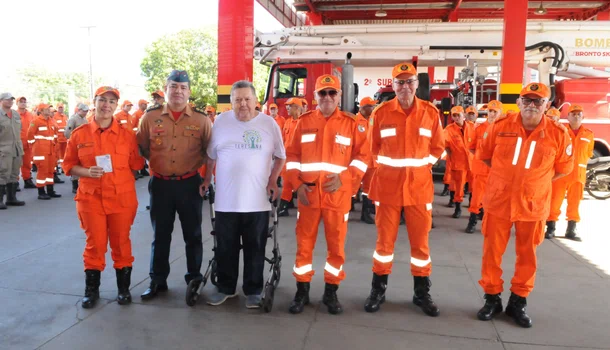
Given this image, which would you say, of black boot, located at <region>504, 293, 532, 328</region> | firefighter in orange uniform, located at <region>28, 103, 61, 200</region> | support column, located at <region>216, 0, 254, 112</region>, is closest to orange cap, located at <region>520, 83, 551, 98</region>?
black boot, located at <region>504, 293, 532, 328</region>

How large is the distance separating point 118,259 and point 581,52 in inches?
422

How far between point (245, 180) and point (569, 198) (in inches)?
210

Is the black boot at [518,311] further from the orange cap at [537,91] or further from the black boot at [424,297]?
the orange cap at [537,91]

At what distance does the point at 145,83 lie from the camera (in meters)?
35.0

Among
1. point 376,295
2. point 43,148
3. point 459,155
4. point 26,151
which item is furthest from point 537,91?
point 26,151

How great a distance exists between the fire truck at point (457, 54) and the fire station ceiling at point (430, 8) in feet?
21.2

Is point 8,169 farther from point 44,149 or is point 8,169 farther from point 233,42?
point 233,42

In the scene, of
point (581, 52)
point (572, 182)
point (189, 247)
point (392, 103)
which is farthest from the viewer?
point (581, 52)

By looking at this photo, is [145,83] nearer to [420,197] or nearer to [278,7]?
[278,7]

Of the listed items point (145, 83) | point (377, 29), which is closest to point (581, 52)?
point (377, 29)

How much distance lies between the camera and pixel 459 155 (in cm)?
771

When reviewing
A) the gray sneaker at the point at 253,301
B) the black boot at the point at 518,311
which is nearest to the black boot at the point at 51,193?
the gray sneaker at the point at 253,301

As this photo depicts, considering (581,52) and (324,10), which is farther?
(324,10)

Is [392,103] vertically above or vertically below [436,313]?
above
